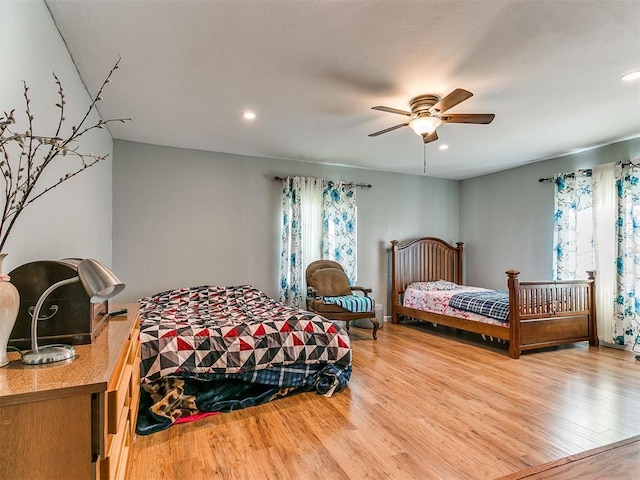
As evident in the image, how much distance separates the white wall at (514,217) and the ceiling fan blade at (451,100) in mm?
3046

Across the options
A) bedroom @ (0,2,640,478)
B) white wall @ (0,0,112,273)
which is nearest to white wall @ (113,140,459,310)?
bedroom @ (0,2,640,478)

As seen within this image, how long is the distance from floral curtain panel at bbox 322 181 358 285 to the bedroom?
0.84ft

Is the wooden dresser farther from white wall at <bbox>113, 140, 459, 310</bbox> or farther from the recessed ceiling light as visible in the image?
the recessed ceiling light

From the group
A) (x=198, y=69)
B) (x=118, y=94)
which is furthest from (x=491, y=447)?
(x=118, y=94)

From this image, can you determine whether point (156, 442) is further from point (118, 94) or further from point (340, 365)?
point (118, 94)

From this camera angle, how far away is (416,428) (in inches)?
92.7

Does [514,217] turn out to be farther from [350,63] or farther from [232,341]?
[232,341]

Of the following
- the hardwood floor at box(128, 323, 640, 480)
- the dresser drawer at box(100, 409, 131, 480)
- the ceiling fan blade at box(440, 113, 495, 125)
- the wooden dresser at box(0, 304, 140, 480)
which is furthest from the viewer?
the ceiling fan blade at box(440, 113, 495, 125)

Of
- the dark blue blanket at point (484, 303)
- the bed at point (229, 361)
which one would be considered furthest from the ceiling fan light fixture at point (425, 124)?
the dark blue blanket at point (484, 303)

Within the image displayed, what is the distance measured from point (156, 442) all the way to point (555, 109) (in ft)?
13.8

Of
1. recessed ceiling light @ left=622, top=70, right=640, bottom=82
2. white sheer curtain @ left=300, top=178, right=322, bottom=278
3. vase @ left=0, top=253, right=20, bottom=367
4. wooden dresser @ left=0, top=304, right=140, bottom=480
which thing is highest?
recessed ceiling light @ left=622, top=70, right=640, bottom=82

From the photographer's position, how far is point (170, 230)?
4.54 m

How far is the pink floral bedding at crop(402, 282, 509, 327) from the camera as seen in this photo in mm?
4505

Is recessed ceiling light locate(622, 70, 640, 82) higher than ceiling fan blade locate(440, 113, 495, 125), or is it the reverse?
recessed ceiling light locate(622, 70, 640, 82)
